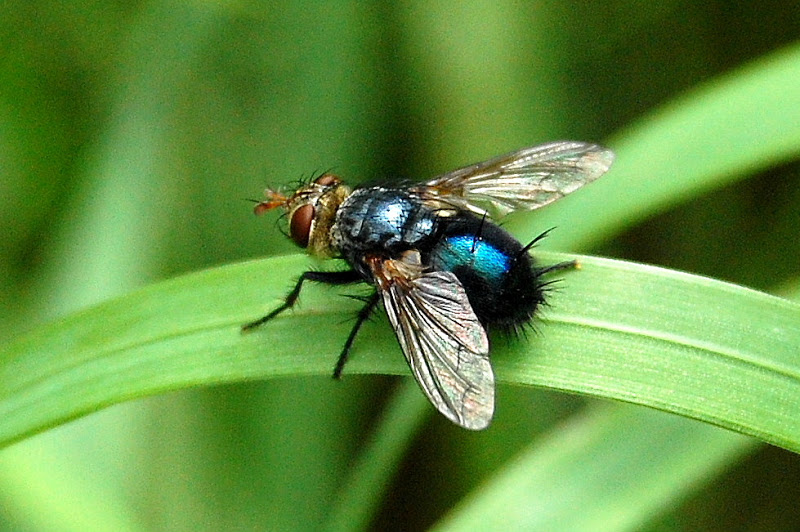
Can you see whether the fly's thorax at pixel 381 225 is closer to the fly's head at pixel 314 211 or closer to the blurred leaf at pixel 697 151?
the fly's head at pixel 314 211

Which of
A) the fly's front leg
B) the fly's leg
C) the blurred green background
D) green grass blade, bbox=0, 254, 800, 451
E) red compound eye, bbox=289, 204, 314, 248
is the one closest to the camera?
green grass blade, bbox=0, 254, 800, 451

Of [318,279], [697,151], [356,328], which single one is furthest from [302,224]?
[697,151]

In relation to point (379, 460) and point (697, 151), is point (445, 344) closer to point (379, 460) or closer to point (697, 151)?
point (379, 460)

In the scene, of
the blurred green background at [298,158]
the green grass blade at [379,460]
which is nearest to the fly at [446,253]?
the green grass blade at [379,460]

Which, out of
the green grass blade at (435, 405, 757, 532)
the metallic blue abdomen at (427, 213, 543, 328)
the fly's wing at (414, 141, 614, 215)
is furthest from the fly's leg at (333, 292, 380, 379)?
the green grass blade at (435, 405, 757, 532)

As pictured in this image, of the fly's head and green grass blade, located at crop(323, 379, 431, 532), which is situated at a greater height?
the fly's head

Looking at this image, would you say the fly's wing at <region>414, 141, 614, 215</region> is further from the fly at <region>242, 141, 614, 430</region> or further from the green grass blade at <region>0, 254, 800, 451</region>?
the green grass blade at <region>0, 254, 800, 451</region>

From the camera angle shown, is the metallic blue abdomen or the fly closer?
the fly
